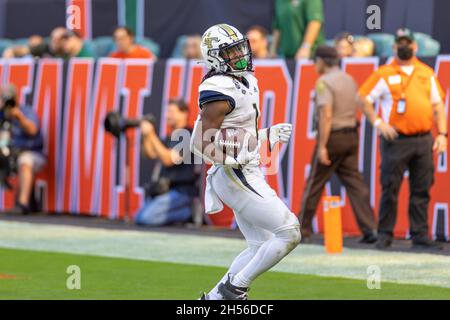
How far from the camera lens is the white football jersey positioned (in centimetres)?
855

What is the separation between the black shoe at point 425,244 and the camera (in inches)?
504

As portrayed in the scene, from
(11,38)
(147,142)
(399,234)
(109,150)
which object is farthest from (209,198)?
(11,38)

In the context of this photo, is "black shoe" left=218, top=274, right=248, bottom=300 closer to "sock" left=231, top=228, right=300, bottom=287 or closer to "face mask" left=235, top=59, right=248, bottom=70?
"sock" left=231, top=228, right=300, bottom=287

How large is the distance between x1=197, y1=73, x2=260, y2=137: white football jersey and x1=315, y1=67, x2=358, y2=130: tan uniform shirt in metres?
4.52

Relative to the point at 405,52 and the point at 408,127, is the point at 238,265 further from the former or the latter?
the point at 405,52

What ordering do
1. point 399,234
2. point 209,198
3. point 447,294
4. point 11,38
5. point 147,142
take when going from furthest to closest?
point 11,38 < point 147,142 < point 399,234 < point 447,294 < point 209,198

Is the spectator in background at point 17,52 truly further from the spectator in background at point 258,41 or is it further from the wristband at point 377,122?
the wristband at point 377,122

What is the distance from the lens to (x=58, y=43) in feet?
59.5

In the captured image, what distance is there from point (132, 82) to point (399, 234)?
15.0 feet

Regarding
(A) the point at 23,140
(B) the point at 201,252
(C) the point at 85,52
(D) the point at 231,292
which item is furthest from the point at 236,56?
(C) the point at 85,52

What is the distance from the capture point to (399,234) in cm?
1389

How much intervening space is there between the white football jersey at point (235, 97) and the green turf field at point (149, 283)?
1.75 m

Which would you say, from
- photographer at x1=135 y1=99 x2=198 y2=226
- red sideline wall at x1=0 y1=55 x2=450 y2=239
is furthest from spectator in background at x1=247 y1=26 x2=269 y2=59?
photographer at x1=135 y1=99 x2=198 y2=226
